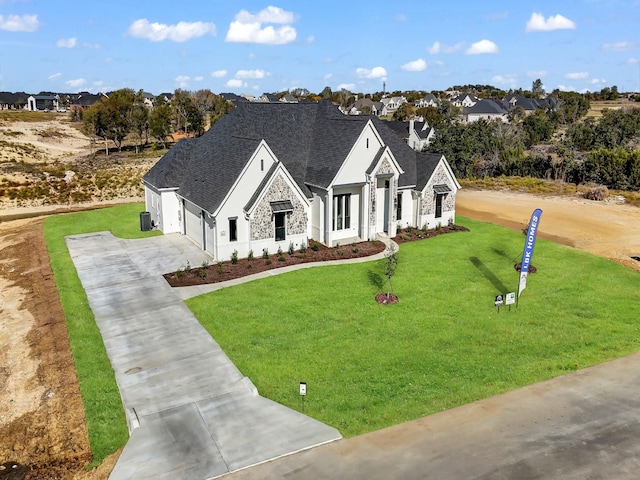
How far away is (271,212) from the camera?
90.7 ft

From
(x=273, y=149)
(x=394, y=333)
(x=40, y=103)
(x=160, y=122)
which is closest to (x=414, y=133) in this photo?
(x=160, y=122)

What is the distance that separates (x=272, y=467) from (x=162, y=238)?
22467 millimetres

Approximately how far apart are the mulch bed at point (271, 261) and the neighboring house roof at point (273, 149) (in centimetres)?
348

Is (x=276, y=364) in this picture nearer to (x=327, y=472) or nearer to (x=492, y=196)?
(x=327, y=472)

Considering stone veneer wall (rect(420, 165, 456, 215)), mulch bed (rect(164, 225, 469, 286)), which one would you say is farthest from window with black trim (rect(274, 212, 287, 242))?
stone veneer wall (rect(420, 165, 456, 215))

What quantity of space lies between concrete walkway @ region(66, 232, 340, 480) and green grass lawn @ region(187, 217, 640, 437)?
0.71 m

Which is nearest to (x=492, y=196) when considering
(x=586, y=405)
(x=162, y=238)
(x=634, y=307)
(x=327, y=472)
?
(x=634, y=307)

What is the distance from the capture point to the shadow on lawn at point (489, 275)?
23.2m

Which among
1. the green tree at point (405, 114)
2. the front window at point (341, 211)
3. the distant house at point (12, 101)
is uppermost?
the distant house at point (12, 101)

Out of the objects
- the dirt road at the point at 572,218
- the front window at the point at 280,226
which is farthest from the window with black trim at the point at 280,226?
the dirt road at the point at 572,218

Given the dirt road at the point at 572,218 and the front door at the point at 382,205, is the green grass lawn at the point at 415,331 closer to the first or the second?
the dirt road at the point at 572,218

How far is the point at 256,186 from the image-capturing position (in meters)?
27.3

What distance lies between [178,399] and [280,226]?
15.1 metres

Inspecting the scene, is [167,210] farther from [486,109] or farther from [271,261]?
[486,109]
